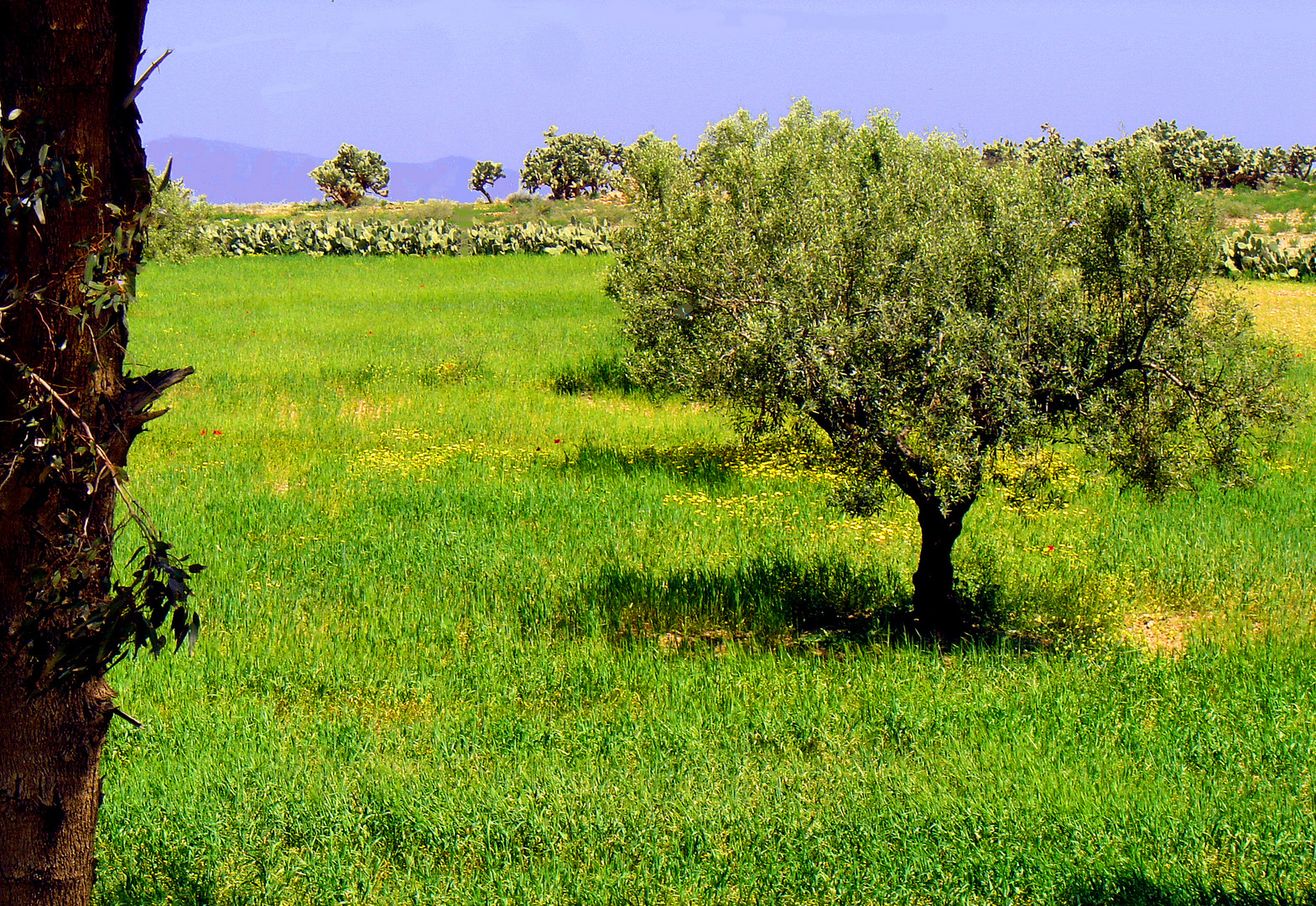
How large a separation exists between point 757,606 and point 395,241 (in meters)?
41.5

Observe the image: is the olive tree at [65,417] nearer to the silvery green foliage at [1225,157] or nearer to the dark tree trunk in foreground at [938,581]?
the dark tree trunk in foreground at [938,581]

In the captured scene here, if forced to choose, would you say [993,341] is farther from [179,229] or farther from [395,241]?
[395,241]

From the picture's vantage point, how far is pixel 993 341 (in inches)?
353

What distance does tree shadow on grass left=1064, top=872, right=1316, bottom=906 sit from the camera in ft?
18.9

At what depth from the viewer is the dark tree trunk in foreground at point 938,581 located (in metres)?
9.97

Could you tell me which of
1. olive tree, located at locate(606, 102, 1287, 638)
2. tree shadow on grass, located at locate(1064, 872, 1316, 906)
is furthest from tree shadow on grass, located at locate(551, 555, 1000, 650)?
tree shadow on grass, located at locate(1064, 872, 1316, 906)

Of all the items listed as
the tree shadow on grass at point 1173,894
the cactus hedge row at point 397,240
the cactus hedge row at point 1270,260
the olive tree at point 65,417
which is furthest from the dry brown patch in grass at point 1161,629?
the cactus hedge row at point 397,240

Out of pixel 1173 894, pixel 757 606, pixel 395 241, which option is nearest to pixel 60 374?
pixel 1173 894

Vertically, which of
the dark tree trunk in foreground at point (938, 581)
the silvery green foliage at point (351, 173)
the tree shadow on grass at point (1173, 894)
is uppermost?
the silvery green foliage at point (351, 173)

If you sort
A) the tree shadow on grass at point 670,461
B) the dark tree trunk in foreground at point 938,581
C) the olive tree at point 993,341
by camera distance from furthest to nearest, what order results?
1. the tree shadow on grass at point 670,461
2. the dark tree trunk in foreground at point 938,581
3. the olive tree at point 993,341

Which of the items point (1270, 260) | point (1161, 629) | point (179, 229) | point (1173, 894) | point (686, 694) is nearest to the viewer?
point (1173, 894)

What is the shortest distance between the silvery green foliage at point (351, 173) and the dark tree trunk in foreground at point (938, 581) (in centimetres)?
9355

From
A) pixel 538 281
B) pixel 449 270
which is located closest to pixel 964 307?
pixel 538 281

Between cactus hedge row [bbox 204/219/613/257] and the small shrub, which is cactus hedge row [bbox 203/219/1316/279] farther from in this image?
the small shrub
